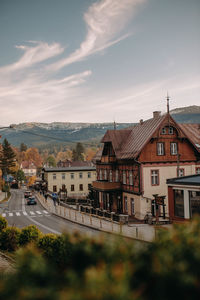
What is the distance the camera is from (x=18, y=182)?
395ft

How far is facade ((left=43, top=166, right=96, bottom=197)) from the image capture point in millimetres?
64750

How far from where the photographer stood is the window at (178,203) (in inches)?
878

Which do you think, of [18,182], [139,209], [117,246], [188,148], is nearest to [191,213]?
[139,209]

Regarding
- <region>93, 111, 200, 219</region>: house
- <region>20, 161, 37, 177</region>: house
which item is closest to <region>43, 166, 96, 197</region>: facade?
<region>93, 111, 200, 219</region>: house

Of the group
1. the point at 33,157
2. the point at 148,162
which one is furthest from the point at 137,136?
the point at 33,157

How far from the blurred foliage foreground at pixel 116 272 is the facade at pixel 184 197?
17.2 m

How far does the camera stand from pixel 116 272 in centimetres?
341

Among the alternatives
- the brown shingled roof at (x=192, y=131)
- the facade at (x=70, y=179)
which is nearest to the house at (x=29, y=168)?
the facade at (x=70, y=179)

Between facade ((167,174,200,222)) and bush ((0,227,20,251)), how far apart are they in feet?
42.5

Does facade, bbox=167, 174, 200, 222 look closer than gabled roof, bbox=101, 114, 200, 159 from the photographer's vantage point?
Yes

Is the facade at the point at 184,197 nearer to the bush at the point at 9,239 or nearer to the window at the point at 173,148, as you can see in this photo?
the window at the point at 173,148

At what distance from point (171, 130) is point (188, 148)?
3213 mm

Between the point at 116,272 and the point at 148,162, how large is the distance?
28361 mm

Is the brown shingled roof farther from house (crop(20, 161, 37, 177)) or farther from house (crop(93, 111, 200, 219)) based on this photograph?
house (crop(20, 161, 37, 177))
